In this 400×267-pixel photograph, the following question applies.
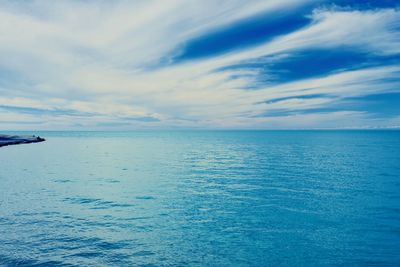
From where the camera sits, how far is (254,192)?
33812mm

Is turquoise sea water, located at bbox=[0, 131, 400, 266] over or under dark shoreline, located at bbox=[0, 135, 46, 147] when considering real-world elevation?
under

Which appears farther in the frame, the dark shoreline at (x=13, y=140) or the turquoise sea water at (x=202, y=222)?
the dark shoreline at (x=13, y=140)

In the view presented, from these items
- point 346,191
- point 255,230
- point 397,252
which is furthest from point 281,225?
point 346,191

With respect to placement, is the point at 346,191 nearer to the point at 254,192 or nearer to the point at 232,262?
the point at 254,192

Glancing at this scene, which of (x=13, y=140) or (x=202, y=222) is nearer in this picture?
(x=202, y=222)

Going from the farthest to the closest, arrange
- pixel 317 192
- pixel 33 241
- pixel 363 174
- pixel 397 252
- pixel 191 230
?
pixel 363 174 → pixel 317 192 → pixel 191 230 → pixel 33 241 → pixel 397 252

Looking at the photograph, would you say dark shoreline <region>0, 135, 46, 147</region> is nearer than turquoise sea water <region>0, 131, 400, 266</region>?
No

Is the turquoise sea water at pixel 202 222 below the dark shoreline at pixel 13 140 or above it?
below

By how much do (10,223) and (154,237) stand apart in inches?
451

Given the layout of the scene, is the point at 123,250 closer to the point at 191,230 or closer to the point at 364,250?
the point at 191,230

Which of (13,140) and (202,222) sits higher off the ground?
(13,140)

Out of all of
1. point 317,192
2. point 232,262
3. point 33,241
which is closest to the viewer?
point 232,262

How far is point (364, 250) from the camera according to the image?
17812mm

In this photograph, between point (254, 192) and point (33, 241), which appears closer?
point (33, 241)
